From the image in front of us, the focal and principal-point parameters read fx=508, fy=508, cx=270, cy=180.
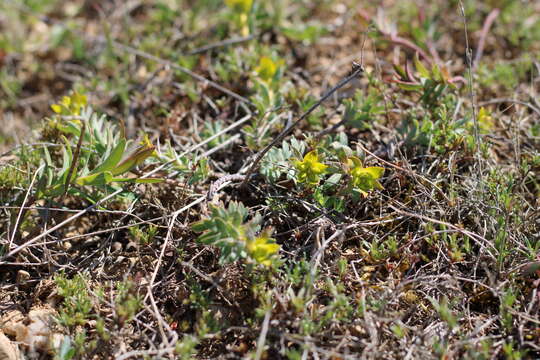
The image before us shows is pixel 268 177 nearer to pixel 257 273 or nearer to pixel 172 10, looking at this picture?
pixel 257 273

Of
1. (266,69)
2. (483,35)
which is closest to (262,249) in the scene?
(266,69)

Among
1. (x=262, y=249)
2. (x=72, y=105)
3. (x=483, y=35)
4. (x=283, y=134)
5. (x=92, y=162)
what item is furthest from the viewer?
(x=483, y=35)

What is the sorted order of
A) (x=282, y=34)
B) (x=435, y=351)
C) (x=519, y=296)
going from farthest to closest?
(x=282, y=34)
(x=519, y=296)
(x=435, y=351)

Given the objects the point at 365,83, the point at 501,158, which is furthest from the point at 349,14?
the point at 501,158

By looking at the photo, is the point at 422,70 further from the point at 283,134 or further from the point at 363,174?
the point at 283,134

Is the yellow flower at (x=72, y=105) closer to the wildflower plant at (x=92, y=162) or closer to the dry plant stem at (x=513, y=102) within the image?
the wildflower plant at (x=92, y=162)

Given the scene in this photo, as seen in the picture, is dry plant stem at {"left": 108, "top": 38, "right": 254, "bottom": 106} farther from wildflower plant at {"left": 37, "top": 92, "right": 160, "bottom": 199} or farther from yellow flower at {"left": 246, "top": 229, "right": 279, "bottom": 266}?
yellow flower at {"left": 246, "top": 229, "right": 279, "bottom": 266}

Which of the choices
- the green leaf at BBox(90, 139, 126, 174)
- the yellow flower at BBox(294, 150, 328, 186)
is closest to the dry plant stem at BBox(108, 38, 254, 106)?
the yellow flower at BBox(294, 150, 328, 186)
